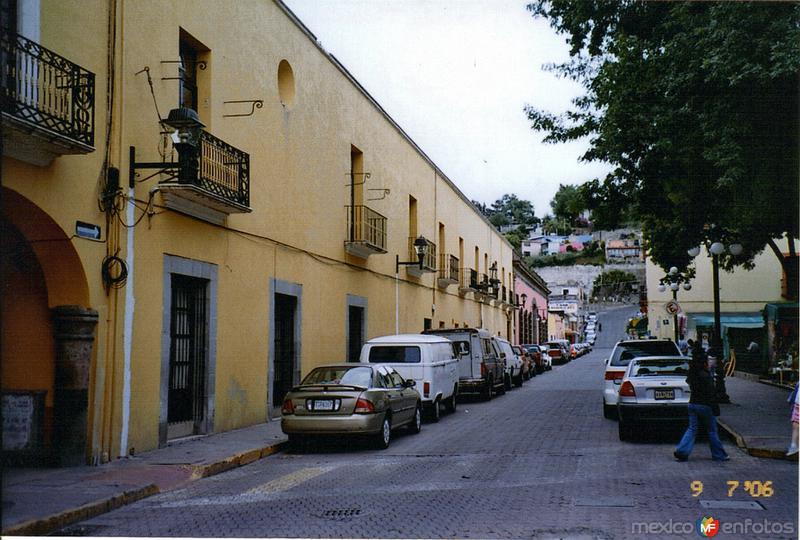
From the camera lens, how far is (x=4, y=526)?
6.83 metres

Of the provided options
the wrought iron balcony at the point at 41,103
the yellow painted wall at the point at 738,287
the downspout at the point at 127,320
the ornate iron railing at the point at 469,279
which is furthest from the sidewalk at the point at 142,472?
the yellow painted wall at the point at 738,287

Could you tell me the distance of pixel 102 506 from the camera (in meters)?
7.94

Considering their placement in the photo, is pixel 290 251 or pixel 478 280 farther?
pixel 478 280

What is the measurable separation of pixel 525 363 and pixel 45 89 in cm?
2531

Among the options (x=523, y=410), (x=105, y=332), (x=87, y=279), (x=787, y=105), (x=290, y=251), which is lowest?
(x=523, y=410)

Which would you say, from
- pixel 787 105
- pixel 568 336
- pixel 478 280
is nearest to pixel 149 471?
pixel 787 105

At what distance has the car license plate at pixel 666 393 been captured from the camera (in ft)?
41.3

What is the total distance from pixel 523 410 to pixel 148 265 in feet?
35.8

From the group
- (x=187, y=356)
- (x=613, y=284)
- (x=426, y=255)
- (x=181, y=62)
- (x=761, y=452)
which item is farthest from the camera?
(x=613, y=284)

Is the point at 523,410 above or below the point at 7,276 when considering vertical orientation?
below

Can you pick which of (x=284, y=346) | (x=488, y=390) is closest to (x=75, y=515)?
(x=284, y=346)

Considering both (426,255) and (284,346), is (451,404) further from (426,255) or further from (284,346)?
(426,255)

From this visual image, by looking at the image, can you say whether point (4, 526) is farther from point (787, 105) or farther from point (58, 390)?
point (787, 105)

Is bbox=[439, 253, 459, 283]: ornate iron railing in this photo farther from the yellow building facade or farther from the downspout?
the downspout
